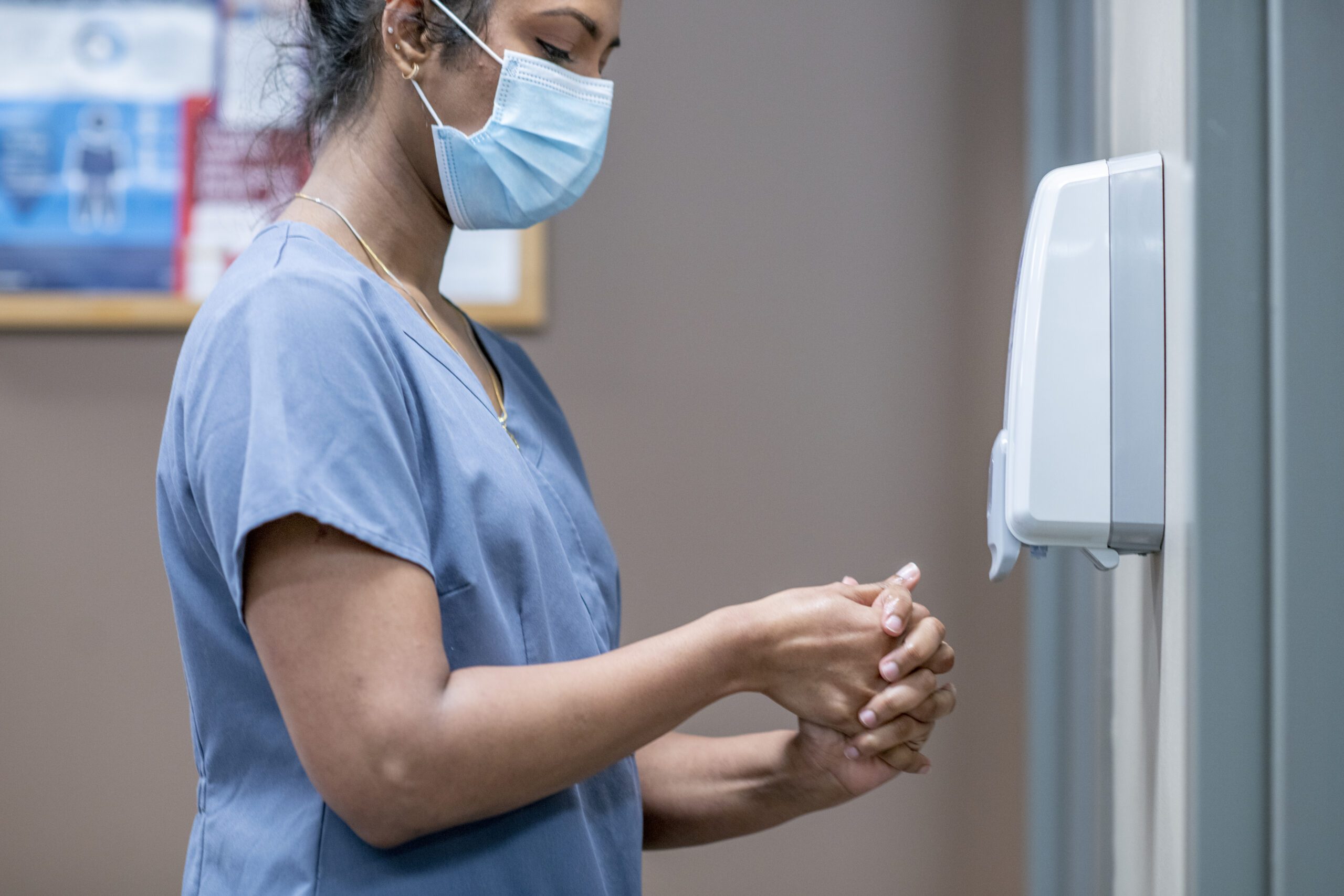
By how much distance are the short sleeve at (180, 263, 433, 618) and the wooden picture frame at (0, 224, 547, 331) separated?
29.0 inches

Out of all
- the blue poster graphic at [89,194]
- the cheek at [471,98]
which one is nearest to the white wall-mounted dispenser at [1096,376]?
the cheek at [471,98]

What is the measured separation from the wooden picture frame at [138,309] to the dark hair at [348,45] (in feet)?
1.69

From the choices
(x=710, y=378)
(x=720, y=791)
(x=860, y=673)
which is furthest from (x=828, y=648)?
(x=710, y=378)

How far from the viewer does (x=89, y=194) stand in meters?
1.31

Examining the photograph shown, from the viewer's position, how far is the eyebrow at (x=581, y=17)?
720 mm

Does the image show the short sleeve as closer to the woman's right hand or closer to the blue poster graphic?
the woman's right hand

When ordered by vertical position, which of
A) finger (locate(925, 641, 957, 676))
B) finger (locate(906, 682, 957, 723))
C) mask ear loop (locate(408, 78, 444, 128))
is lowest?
finger (locate(906, 682, 957, 723))

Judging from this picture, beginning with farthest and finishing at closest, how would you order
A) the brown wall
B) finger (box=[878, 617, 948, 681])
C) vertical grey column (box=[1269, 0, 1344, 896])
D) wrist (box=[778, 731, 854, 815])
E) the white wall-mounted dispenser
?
1. the brown wall
2. wrist (box=[778, 731, 854, 815])
3. finger (box=[878, 617, 948, 681])
4. the white wall-mounted dispenser
5. vertical grey column (box=[1269, 0, 1344, 896])

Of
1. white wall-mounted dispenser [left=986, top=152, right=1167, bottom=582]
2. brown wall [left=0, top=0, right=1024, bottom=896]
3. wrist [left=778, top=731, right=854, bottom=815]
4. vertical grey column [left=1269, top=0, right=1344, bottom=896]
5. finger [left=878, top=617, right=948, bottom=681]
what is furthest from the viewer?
brown wall [left=0, top=0, right=1024, bottom=896]

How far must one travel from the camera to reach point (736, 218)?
1308mm

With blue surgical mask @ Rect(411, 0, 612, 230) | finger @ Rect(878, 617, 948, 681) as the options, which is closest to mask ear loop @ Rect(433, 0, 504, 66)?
blue surgical mask @ Rect(411, 0, 612, 230)

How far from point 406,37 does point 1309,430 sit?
25.4 inches

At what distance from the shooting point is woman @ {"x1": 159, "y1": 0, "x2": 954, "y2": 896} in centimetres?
51

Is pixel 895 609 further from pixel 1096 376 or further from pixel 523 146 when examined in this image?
pixel 523 146
